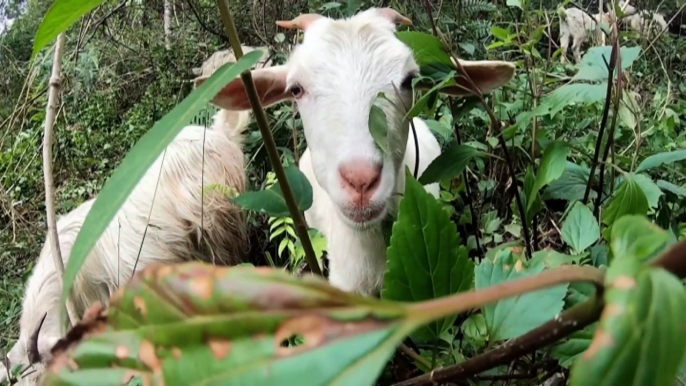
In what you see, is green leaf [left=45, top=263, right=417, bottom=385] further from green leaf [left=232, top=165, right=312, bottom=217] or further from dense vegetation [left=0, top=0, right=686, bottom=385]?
green leaf [left=232, top=165, right=312, bottom=217]

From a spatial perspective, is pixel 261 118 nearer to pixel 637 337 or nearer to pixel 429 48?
pixel 637 337

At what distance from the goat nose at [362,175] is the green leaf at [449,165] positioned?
1.04ft

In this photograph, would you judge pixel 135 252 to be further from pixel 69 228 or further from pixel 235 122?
pixel 235 122

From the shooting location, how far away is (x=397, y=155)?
1.64m

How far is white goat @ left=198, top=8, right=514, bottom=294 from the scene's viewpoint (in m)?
1.46

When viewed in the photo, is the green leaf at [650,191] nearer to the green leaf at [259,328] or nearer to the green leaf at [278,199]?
the green leaf at [278,199]

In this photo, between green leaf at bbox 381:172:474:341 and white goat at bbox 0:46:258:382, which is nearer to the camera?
green leaf at bbox 381:172:474:341

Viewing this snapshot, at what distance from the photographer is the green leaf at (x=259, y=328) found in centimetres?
30

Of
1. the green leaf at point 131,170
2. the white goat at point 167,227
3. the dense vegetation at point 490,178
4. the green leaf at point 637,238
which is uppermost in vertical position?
the green leaf at point 131,170

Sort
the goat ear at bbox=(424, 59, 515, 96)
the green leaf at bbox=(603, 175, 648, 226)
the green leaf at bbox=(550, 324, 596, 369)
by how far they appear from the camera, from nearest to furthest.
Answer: the green leaf at bbox=(550, 324, 596, 369)
the green leaf at bbox=(603, 175, 648, 226)
the goat ear at bbox=(424, 59, 515, 96)

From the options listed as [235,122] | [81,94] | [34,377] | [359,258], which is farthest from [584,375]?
[81,94]

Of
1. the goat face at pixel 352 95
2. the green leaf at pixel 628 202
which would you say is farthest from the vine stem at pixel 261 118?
the goat face at pixel 352 95

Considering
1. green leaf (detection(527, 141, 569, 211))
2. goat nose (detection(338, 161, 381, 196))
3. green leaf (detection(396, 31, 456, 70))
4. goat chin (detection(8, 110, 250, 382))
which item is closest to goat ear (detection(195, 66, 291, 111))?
goat nose (detection(338, 161, 381, 196))

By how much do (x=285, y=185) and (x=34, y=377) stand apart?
7.21 ft
